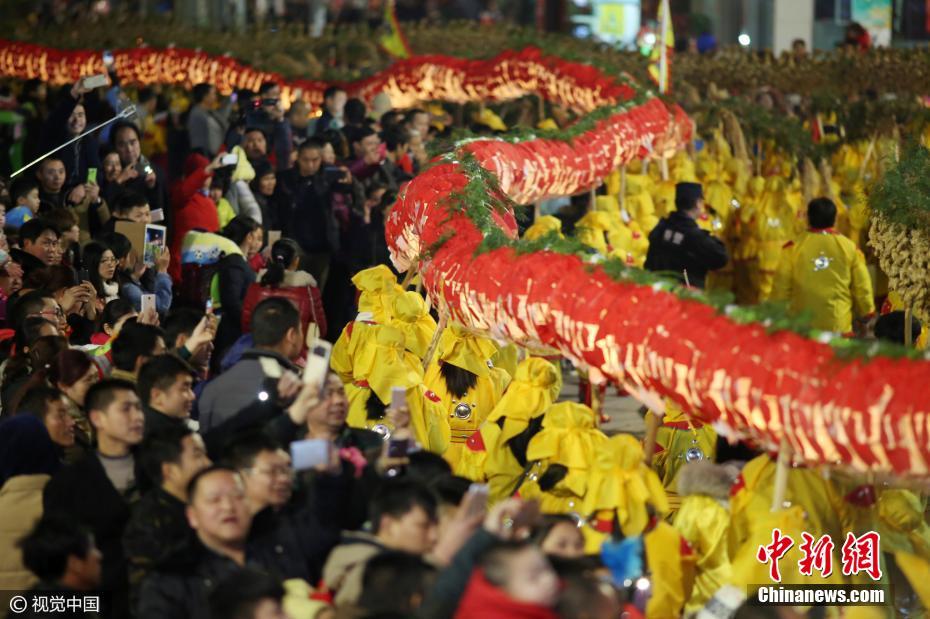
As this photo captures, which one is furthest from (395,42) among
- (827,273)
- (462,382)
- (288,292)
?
(462,382)

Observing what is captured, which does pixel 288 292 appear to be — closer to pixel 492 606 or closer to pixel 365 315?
pixel 365 315

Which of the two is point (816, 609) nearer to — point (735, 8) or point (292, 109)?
point (292, 109)

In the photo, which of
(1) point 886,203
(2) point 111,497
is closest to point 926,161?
(1) point 886,203

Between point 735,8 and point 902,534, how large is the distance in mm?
32173

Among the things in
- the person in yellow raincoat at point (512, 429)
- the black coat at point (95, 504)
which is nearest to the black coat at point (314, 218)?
the person in yellow raincoat at point (512, 429)

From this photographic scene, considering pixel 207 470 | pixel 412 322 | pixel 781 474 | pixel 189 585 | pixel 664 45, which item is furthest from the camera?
pixel 664 45

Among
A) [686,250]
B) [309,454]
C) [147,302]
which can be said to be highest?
[309,454]

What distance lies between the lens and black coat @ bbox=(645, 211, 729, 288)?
11766 mm

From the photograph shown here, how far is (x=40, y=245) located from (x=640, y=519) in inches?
171

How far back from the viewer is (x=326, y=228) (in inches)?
486

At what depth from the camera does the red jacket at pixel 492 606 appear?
4.67 meters

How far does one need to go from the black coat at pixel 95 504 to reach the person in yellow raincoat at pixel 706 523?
75.1 inches

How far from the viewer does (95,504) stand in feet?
19.9

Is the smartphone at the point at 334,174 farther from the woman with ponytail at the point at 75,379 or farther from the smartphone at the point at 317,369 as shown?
the smartphone at the point at 317,369
